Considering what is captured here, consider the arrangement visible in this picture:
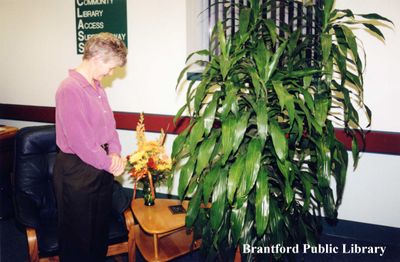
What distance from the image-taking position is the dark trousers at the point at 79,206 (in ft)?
6.40

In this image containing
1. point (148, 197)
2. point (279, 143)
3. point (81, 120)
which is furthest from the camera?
point (148, 197)

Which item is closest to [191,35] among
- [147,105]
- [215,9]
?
[215,9]

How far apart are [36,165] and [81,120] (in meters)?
0.76

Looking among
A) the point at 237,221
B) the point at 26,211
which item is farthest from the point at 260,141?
the point at 26,211

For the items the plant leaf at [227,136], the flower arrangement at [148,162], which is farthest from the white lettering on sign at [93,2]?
the plant leaf at [227,136]

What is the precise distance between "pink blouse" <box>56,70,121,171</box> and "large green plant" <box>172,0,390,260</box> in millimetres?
464

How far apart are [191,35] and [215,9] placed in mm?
339

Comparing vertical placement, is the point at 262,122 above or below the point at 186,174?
above

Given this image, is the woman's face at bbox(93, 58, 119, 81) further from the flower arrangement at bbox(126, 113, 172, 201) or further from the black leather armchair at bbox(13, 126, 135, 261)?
the black leather armchair at bbox(13, 126, 135, 261)

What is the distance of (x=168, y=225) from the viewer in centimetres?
228

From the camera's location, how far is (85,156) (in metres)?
1.91

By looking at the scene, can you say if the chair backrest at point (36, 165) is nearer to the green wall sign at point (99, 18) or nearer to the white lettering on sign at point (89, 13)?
the green wall sign at point (99, 18)

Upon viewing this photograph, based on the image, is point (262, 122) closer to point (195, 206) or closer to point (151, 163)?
point (195, 206)

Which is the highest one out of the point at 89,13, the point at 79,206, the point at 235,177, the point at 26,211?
the point at 89,13
